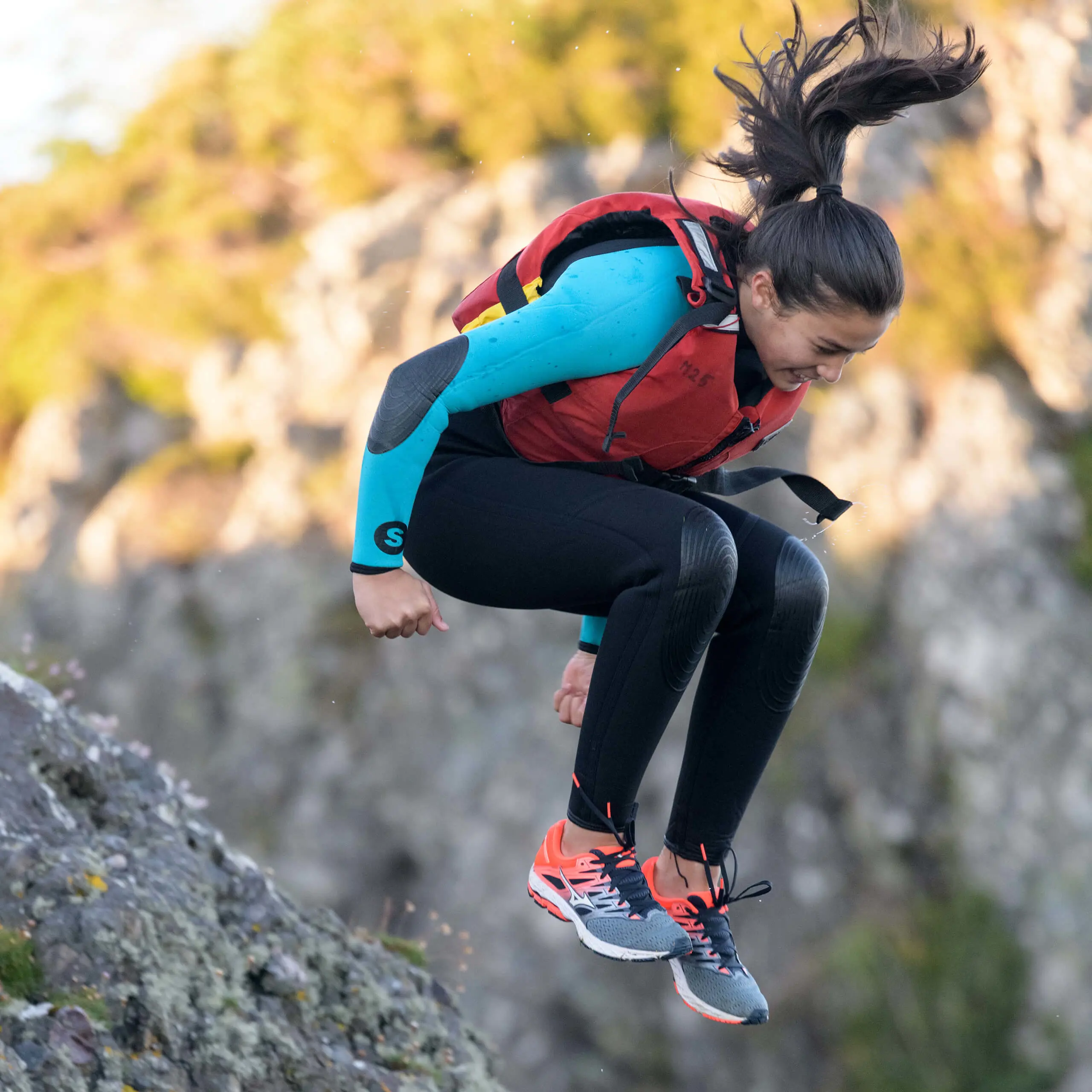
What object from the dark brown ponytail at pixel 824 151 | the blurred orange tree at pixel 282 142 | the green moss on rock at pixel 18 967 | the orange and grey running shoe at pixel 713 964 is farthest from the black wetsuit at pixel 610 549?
the blurred orange tree at pixel 282 142

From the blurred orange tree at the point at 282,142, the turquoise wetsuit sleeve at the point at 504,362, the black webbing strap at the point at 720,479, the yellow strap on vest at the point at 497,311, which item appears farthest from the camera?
the blurred orange tree at the point at 282,142

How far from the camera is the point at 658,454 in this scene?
9.06ft

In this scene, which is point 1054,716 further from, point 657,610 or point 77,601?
point 77,601

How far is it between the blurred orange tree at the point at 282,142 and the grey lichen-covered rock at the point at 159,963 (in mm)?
10134

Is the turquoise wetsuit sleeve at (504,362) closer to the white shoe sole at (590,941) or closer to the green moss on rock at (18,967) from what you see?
the white shoe sole at (590,941)

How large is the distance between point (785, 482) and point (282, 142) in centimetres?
1193

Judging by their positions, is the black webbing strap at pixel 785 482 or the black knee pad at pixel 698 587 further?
the black webbing strap at pixel 785 482

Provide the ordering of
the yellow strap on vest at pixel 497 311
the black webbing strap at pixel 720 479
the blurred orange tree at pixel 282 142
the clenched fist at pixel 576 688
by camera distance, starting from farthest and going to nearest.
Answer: the blurred orange tree at pixel 282 142 → the clenched fist at pixel 576 688 → the black webbing strap at pixel 720 479 → the yellow strap on vest at pixel 497 311

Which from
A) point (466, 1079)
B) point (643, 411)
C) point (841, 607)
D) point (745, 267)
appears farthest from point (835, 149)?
point (841, 607)

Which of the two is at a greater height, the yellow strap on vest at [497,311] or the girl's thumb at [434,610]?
the yellow strap on vest at [497,311]

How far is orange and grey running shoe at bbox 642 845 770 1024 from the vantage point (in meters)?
2.84

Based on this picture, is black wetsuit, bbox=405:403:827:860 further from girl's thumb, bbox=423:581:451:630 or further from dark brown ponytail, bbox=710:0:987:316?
dark brown ponytail, bbox=710:0:987:316

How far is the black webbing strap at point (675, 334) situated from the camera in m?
2.49

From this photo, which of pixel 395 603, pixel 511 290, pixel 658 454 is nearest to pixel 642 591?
pixel 658 454
